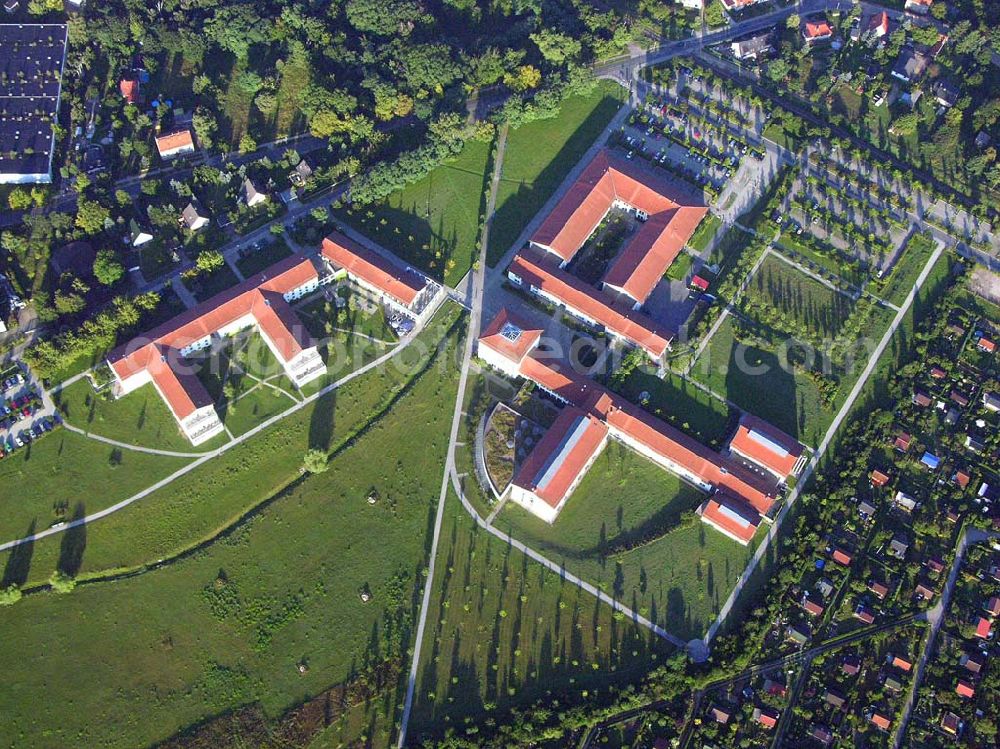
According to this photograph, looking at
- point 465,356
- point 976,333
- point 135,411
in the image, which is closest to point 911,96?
point 976,333

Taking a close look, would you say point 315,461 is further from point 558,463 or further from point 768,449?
point 768,449

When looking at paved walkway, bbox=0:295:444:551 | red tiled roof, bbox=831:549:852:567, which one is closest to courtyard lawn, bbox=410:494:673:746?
red tiled roof, bbox=831:549:852:567

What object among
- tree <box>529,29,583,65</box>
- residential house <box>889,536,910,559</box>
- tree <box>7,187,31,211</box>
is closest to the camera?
residential house <box>889,536,910,559</box>

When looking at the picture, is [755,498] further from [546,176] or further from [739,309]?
[546,176]

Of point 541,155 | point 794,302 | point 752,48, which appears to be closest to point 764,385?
point 794,302

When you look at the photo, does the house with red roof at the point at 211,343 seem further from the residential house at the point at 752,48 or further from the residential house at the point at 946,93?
the residential house at the point at 946,93

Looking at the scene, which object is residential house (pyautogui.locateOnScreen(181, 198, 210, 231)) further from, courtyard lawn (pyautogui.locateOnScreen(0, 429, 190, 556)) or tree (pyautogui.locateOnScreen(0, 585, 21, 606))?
tree (pyautogui.locateOnScreen(0, 585, 21, 606))
